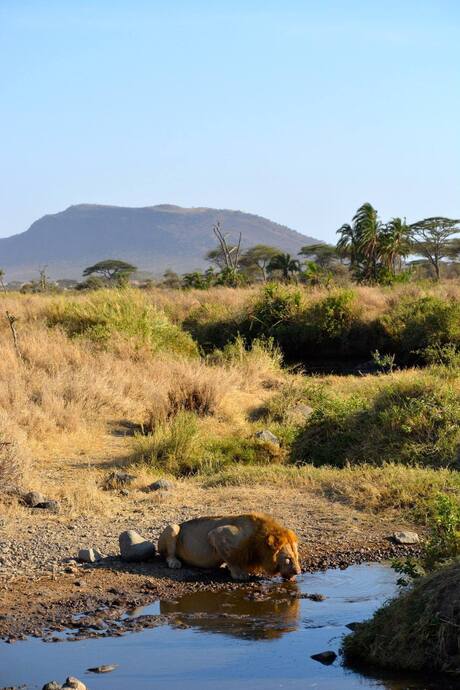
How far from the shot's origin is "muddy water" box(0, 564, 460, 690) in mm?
6344

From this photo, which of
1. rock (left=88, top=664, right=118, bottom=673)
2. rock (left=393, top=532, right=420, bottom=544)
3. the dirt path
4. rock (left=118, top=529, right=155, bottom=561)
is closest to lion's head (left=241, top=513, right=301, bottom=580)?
the dirt path

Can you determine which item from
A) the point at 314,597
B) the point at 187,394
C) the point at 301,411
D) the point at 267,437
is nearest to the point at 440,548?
the point at 314,597

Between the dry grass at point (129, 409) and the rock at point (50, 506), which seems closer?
the rock at point (50, 506)

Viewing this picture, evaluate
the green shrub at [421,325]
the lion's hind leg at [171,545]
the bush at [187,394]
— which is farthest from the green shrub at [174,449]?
the green shrub at [421,325]

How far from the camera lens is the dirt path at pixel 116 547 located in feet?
25.3

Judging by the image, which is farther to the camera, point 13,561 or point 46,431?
point 46,431

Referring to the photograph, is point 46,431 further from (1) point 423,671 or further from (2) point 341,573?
(1) point 423,671

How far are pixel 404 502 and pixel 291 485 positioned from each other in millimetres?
1475

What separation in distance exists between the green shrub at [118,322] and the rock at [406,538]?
12.4m

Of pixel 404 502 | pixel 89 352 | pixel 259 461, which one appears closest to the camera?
pixel 404 502

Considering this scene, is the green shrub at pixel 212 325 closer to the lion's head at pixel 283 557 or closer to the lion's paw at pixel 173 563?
the lion's paw at pixel 173 563

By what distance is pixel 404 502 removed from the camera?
1080 centimetres

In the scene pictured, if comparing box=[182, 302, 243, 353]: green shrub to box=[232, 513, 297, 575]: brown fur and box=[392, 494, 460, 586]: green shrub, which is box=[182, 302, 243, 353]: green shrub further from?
box=[392, 494, 460, 586]: green shrub

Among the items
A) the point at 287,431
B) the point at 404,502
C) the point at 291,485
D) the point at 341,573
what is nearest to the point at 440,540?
the point at 341,573
